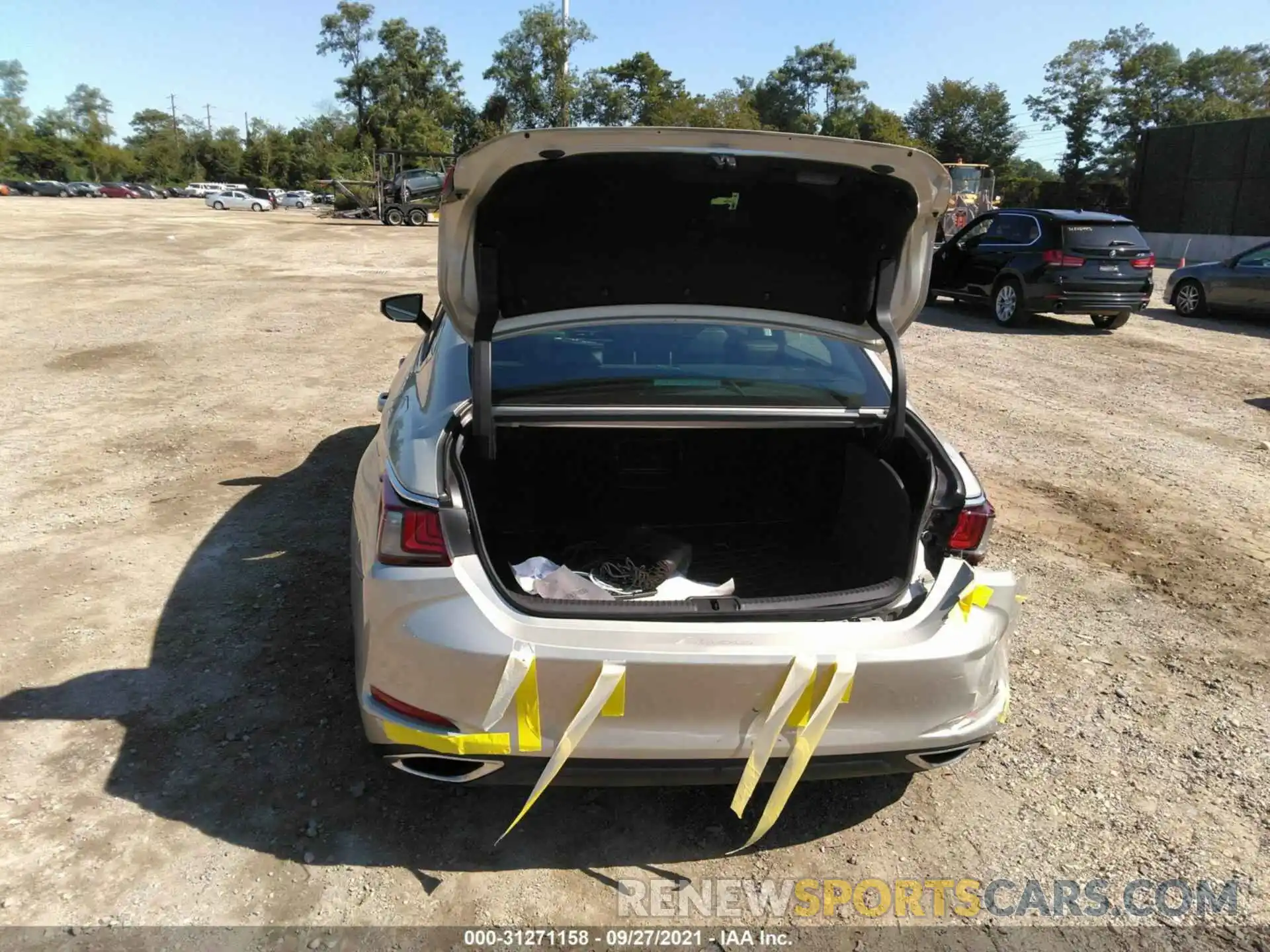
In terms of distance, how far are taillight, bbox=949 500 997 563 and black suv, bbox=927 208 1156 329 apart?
952cm

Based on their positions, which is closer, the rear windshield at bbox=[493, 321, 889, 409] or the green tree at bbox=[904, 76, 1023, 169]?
the rear windshield at bbox=[493, 321, 889, 409]

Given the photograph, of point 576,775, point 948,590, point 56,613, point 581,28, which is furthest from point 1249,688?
point 581,28

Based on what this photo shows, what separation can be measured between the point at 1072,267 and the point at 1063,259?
0.16 meters

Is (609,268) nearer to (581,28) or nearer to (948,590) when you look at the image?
(948,590)

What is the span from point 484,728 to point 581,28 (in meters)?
58.9

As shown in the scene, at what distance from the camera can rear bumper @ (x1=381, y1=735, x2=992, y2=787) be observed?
7.30 feet

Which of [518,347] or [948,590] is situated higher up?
[518,347]

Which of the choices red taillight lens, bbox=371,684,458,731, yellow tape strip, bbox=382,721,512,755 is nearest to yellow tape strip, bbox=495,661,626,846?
yellow tape strip, bbox=382,721,512,755

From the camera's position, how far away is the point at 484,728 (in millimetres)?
2178

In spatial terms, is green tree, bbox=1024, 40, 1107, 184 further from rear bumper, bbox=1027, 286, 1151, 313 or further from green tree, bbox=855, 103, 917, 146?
rear bumper, bbox=1027, 286, 1151, 313

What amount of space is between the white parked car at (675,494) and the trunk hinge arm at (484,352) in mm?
11

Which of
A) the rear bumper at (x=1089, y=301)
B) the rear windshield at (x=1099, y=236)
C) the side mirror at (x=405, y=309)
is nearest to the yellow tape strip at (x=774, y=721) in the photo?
the side mirror at (x=405, y=309)

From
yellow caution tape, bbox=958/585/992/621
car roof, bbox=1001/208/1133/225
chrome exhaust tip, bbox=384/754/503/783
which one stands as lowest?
chrome exhaust tip, bbox=384/754/503/783

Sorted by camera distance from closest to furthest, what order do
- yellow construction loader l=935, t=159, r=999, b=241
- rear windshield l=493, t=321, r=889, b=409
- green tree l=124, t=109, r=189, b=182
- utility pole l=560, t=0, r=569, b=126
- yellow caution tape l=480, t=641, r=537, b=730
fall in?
Answer: yellow caution tape l=480, t=641, r=537, b=730, rear windshield l=493, t=321, r=889, b=409, yellow construction loader l=935, t=159, r=999, b=241, utility pole l=560, t=0, r=569, b=126, green tree l=124, t=109, r=189, b=182
